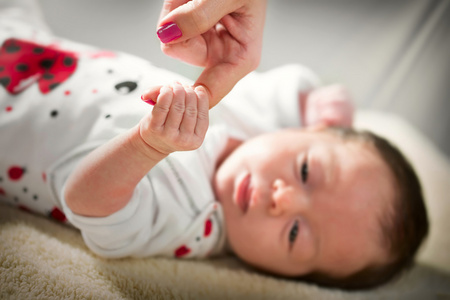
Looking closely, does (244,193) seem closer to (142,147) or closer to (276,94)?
(142,147)

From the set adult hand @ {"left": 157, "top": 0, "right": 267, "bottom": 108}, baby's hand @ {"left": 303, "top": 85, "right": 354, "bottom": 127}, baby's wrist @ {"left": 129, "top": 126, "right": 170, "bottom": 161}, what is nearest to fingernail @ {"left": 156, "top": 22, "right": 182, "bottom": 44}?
adult hand @ {"left": 157, "top": 0, "right": 267, "bottom": 108}

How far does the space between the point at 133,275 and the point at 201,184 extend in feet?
0.68

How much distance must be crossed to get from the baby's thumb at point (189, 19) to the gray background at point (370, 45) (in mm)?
248

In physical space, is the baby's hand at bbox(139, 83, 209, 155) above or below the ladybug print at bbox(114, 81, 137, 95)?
above

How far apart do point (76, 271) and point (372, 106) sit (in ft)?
3.25

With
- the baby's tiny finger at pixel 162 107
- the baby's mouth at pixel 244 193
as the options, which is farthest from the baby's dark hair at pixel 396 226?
the baby's tiny finger at pixel 162 107

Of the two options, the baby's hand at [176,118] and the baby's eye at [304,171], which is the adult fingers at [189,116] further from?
the baby's eye at [304,171]

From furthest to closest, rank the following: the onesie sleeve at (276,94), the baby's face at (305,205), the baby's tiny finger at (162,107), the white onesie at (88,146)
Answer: the onesie sleeve at (276,94) → the baby's face at (305,205) → the white onesie at (88,146) → the baby's tiny finger at (162,107)

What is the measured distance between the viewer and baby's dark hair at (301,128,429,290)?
0.77m

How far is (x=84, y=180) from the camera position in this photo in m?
0.53

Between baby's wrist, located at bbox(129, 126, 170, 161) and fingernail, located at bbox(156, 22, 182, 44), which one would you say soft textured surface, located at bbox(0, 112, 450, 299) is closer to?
baby's wrist, located at bbox(129, 126, 170, 161)

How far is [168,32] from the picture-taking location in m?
0.43

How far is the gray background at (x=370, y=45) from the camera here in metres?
0.75

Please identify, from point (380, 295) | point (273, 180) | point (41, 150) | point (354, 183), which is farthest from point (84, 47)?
point (380, 295)
